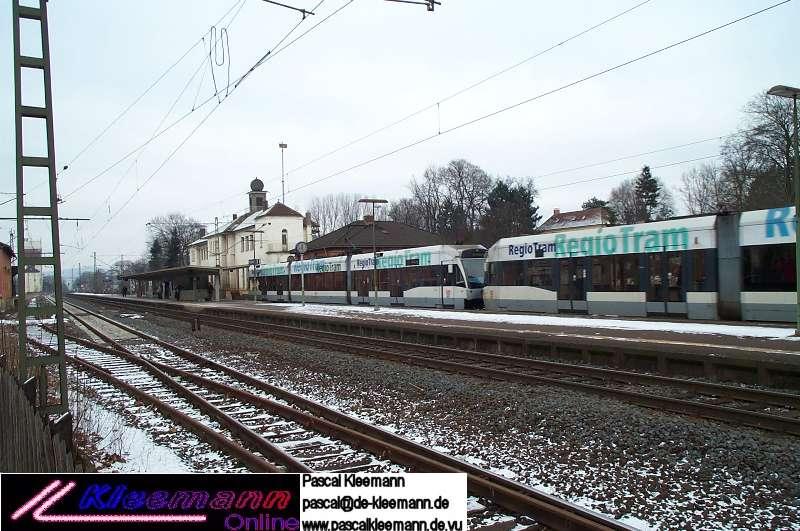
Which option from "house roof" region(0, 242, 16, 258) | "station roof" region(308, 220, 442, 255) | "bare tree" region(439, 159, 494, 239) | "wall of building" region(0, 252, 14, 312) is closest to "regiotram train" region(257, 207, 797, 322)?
"station roof" region(308, 220, 442, 255)

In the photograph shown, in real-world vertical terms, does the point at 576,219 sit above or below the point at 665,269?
above

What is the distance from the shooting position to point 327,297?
41844mm

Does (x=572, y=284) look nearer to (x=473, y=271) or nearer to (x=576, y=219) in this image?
(x=473, y=271)

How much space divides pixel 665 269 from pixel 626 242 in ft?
5.48

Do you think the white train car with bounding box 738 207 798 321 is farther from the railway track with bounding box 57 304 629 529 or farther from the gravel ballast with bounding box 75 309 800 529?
the railway track with bounding box 57 304 629 529

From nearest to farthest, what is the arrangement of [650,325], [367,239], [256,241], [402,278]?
[650,325], [402,278], [367,239], [256,241]

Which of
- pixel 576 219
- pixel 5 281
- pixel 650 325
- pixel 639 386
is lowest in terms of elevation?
pixel 639 386

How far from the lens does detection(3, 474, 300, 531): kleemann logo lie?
2908 mm

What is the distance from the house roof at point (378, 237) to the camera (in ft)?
193

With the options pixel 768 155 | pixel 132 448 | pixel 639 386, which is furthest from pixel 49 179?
pixel 768 155

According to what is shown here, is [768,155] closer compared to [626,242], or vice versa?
[626,242]

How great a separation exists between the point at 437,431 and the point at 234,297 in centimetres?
6025

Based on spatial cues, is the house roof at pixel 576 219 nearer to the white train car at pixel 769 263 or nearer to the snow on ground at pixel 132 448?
the white train car at pixel 769 263

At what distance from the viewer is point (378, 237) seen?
6022 centimetres
